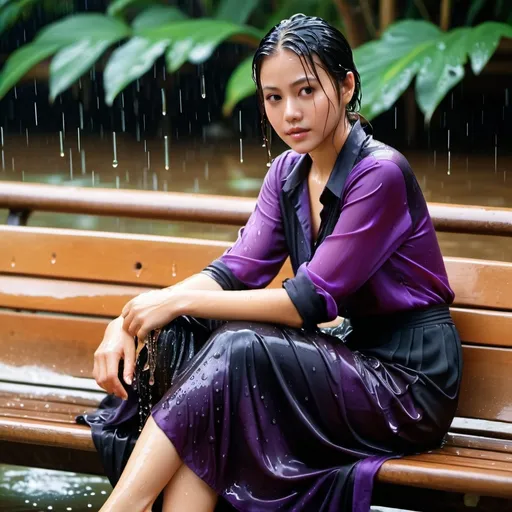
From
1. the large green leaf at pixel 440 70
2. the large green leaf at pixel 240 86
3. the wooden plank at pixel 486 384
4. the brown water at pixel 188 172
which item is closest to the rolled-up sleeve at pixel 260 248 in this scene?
the wooden plank at pixel 486 384

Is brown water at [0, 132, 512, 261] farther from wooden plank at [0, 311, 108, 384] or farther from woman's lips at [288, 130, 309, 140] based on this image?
woman's lips at [288, 130, 309, 140]

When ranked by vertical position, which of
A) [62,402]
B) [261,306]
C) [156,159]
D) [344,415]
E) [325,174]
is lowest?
[156,159]

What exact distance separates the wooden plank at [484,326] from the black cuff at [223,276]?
2.00ft

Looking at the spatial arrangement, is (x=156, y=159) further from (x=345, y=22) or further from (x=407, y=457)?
(x=407, y=457)

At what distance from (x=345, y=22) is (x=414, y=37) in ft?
4.10

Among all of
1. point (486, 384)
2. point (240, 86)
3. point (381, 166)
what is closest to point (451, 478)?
point (486, 384)

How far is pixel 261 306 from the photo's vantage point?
101 inches

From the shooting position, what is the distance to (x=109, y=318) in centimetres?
336

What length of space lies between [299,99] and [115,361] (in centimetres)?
80

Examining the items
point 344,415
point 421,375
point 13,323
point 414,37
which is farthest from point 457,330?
point 414,37

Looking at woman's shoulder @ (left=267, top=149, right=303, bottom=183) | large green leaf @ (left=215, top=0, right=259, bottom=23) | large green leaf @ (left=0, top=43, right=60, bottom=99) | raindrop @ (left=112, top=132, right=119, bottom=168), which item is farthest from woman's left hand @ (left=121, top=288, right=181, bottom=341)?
large green leaf @ (left=215, top=0, right=259, bottom=23)

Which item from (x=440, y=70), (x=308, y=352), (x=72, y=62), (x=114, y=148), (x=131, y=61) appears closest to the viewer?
(x=308, y=352)

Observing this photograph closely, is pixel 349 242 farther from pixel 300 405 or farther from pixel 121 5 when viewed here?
pixel 121 5

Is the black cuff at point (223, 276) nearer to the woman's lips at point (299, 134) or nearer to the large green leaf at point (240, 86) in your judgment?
the woman's lips at point (299, 134)
